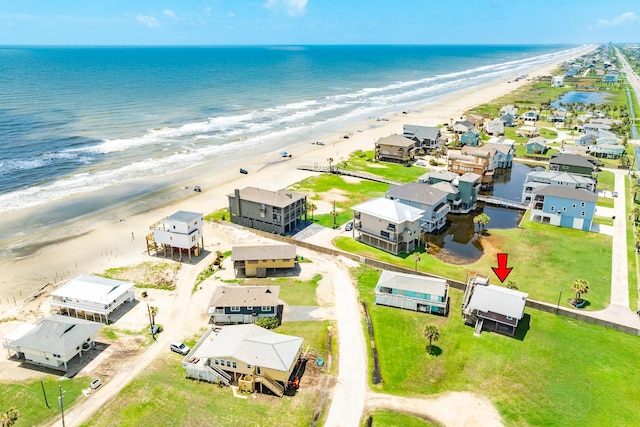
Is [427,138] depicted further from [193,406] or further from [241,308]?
[193,406]

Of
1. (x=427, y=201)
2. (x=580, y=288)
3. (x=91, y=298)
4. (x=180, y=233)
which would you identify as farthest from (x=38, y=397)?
(x=580, y=288)

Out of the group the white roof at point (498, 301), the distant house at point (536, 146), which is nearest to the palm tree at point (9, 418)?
the white roof at point (498, 301)

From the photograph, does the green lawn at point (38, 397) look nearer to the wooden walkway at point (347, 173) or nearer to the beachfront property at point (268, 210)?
the beachfront property at point (268, 210)

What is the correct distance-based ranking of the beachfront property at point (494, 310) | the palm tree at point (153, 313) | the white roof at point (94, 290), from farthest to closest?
the white roof at point (94, 290) < the palm tree at point (153, 313) < the beachfront property at point (494, 310)

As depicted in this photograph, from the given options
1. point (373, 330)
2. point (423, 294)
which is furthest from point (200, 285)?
point (423, 294)

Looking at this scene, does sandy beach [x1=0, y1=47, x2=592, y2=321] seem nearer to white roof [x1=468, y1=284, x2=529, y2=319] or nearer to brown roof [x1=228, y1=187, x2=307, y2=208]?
brown roof [x1=228, y1=187, x2=307, y2=208]

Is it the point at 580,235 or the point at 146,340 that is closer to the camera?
the point at 146,340

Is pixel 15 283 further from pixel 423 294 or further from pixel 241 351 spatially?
pixel 423 294
